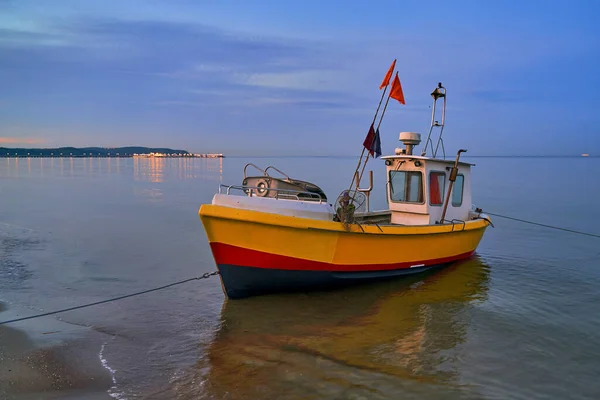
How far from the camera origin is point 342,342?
6.96 meters

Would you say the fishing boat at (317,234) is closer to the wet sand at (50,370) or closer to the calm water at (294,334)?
the calm water at (294,334)

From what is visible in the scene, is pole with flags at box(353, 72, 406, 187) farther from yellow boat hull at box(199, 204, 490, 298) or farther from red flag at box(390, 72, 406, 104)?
yellow boat hull at box(199, 204, 490, 298)

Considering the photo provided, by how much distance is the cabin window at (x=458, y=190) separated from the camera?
11812mm

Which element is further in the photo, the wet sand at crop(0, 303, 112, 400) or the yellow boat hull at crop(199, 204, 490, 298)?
the yellow boat hull at crop(199, 204, 490, 298)

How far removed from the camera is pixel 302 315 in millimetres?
8039

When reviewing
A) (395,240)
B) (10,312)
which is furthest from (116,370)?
(395,240)

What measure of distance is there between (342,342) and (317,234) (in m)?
1.95

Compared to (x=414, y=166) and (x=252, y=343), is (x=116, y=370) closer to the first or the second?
(x=252, y=343)

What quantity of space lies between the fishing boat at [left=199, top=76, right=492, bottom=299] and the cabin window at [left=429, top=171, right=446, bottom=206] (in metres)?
0.02

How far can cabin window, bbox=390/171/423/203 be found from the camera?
36.0ft

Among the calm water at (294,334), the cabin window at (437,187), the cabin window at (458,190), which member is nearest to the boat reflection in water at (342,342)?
the calm water at (294,334)

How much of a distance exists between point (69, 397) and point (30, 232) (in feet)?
42.0

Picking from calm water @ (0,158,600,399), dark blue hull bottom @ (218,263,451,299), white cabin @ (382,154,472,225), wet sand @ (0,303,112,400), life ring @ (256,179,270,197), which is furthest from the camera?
white cabin @ (382,154,472,225)

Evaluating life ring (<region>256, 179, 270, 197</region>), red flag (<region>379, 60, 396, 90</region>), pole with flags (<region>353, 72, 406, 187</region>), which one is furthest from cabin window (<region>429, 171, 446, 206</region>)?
life ring (<region>256, 179, 270, 197</region>)
